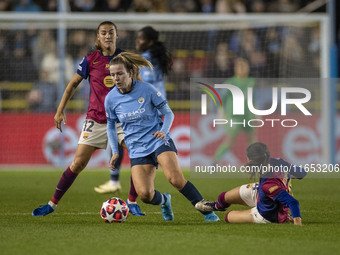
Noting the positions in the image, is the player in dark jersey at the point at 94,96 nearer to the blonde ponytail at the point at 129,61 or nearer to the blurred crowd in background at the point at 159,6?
the blonde ponytail at the point at 129,61

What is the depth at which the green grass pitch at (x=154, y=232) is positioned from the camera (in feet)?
17.6

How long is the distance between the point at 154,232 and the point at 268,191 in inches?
44.7

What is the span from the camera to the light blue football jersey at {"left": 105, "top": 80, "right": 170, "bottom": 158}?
708 centimetres

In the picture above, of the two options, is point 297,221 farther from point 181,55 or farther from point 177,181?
point 181,55

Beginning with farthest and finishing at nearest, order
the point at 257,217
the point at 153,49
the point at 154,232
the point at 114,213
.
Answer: the point at 153,49 < the point at 114,213 < the point at 257,217 < the point at 154,232

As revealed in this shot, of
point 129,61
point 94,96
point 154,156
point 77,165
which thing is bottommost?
point 77,165

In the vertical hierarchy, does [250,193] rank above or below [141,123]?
below

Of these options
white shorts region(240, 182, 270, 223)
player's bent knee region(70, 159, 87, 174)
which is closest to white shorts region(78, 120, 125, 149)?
player's bent knee region(70, 159, 87, 174)

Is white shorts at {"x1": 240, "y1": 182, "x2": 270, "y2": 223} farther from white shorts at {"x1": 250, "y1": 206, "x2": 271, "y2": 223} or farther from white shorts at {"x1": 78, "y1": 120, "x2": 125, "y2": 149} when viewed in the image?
white shorts at {"x1": 78, "y1": 120, "x2": 125, "y2": 149}

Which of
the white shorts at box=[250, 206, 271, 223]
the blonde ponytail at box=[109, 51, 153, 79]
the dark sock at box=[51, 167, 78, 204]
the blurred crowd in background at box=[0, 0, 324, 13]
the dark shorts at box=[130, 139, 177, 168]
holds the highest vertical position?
the blurred crowd in background at box=[0, 0, 324, 13]

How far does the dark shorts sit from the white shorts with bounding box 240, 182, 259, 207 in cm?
80

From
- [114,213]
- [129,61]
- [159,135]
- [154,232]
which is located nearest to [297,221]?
[154,232]

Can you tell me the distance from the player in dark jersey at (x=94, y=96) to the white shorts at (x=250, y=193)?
1358mm

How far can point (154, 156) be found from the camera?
23.3 ft
